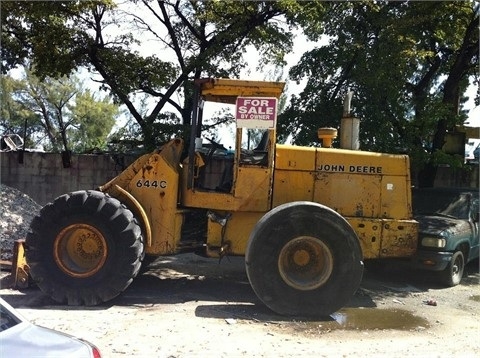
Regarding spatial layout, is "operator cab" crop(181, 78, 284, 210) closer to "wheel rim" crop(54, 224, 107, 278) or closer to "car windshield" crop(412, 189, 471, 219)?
"wheel rim" crop(54, 224, 107, 278)

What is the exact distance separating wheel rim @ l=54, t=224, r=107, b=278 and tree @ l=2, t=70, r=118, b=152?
79.7 ft

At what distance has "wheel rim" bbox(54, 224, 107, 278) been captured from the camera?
6.77 m

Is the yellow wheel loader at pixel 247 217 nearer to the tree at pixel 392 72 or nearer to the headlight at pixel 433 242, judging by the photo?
the headlight at pixel 433 242

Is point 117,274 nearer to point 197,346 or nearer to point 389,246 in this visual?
point 197,346

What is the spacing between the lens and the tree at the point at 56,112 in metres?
32.6

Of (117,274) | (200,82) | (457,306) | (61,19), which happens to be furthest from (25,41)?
(457,306)

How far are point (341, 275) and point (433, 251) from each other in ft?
7.45

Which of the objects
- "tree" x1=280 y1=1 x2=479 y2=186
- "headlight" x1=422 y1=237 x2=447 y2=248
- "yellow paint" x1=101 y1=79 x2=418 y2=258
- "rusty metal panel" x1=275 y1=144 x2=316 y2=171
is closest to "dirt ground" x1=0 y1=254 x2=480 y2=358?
"headlight" x1=422 y1=237 x2=447 y2=248

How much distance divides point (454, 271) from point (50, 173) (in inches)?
425

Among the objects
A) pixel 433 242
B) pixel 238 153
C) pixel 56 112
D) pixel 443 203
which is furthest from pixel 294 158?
pixel 56 112

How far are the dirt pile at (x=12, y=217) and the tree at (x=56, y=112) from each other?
1858cm

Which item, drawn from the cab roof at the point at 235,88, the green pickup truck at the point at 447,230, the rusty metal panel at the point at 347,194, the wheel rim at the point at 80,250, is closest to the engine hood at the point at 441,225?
the green pickup truck at the point at 447,230

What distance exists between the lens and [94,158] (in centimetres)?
1429

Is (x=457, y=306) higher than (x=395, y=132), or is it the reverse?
(x=395, y=132)
